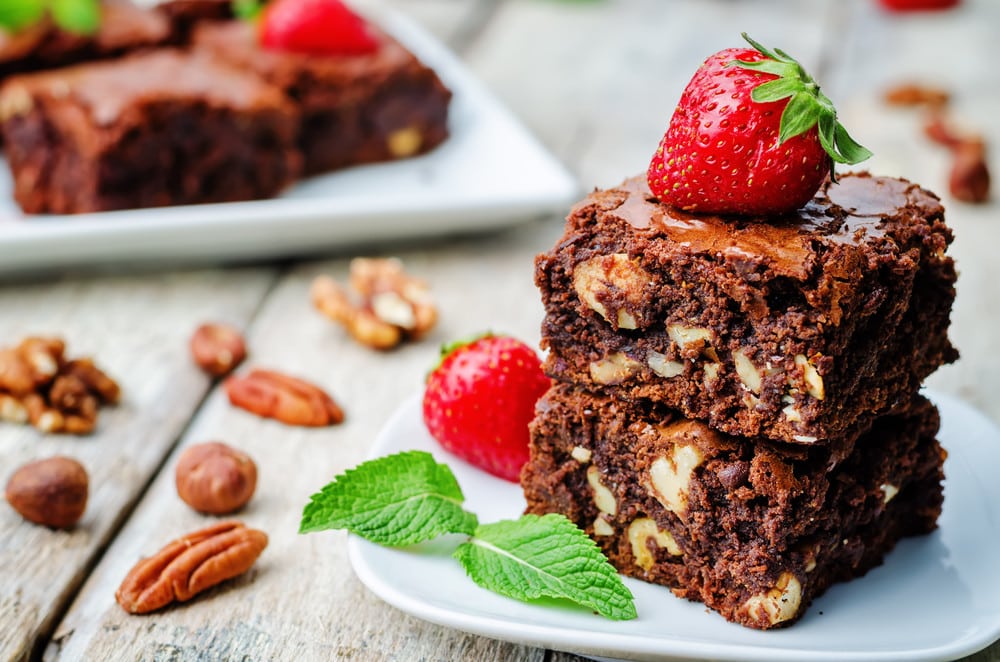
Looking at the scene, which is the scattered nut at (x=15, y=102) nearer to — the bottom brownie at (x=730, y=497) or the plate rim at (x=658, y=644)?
the bottom brownie at (x=730, y=497)

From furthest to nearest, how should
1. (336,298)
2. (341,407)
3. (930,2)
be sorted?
1. (930,2)
2. (336,298)
3. (341,407)

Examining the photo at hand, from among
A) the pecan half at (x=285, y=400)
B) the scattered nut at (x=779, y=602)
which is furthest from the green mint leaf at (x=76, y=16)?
the scattered nut at (x=779, y=602)

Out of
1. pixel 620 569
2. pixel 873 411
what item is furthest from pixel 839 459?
pixel 620 569

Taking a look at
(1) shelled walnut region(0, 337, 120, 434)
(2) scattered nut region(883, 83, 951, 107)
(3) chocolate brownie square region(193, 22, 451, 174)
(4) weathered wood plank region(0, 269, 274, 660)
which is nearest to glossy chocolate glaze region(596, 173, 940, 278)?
(4) weathered wood plank region(0, 269, 274, 660)

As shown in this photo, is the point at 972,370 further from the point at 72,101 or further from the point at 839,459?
the point at 72,101

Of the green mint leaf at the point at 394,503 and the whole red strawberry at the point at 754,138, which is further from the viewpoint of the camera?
the green mint leaf at the point at 394,503

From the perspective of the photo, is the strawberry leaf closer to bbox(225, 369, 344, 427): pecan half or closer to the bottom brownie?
the bottom brownie
